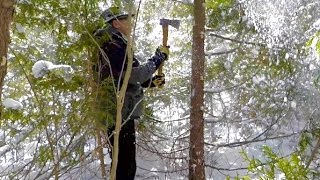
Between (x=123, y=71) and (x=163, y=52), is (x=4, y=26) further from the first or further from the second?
(x=163, y=52)

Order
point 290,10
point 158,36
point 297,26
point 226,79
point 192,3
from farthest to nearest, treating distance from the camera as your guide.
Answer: point 158,36 → point 226,79 → point 297,26 → point 290,10 → point 192,3

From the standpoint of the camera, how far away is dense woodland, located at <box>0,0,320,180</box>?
3461 mm

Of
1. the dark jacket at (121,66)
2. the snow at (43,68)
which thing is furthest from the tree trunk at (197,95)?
the snow at (43,68)

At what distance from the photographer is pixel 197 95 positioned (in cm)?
470

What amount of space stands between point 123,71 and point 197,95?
1.22 m

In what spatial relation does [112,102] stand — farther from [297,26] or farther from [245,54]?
[297,26]

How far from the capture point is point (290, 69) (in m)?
5.08

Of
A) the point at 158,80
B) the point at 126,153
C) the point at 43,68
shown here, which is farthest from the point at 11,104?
the point at 158,80

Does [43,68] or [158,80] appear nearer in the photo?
[43,68]

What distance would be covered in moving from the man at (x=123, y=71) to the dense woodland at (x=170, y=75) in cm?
12

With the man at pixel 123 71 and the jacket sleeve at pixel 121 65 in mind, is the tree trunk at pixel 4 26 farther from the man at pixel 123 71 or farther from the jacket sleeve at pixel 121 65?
the jacket sleeve at pixel 121 65

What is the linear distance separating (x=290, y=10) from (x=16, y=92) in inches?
137

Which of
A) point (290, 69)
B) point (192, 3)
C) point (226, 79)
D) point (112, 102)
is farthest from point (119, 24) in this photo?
point (226, 79)

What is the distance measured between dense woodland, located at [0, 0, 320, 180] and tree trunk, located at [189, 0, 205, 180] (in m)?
0.01
